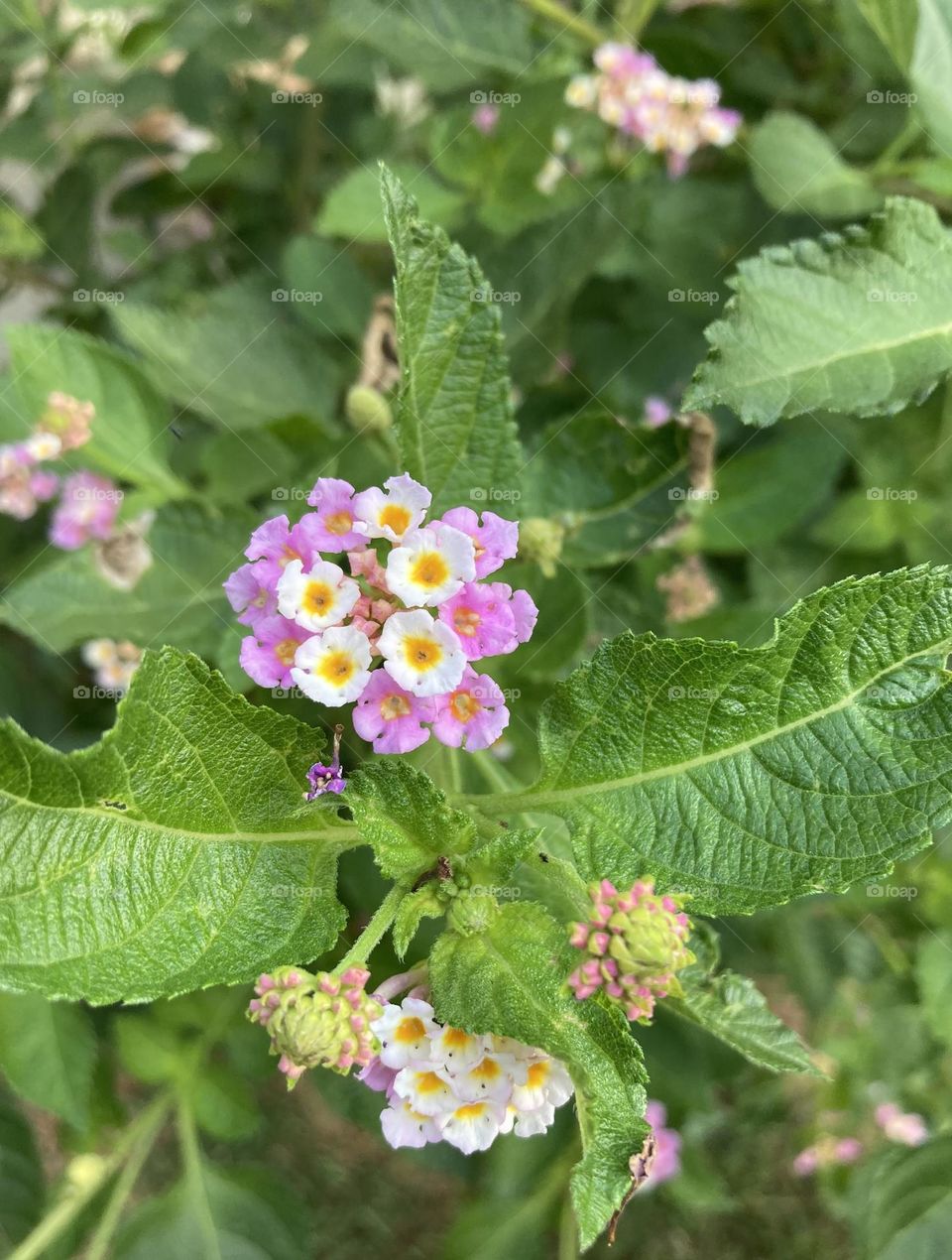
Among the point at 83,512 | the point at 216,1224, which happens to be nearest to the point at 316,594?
the point at 83,512

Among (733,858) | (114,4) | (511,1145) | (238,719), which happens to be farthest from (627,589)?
(114,4)

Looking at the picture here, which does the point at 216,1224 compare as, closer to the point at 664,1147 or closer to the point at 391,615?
the point at 664,1147

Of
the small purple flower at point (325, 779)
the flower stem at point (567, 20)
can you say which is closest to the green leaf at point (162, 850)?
the small purple flower at point (325, 779)

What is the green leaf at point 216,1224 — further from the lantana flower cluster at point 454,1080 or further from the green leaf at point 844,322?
the green leaf at point 844,322

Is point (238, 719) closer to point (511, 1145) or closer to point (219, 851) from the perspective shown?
point (219, 851)

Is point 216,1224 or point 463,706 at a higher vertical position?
point 463,706
